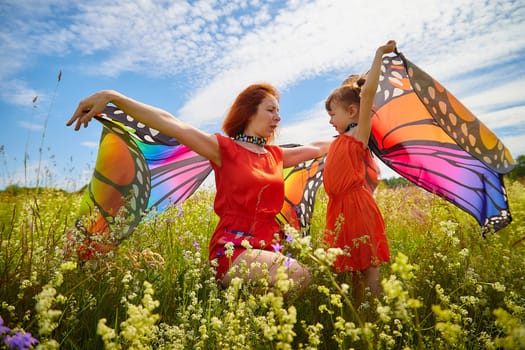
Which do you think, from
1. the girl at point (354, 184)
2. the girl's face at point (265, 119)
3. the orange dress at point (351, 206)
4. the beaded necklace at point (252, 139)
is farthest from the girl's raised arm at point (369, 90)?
the beaded necklace at point (252, 139)

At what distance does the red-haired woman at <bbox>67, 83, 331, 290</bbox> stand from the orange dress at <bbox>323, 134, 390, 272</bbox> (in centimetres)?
51

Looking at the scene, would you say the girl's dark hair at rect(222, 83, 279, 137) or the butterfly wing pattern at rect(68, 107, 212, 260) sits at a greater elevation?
the girl's dark hair at rect(222, 83, 279, 137)

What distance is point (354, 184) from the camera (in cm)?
345

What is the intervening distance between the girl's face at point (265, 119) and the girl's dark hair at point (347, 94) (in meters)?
0.54

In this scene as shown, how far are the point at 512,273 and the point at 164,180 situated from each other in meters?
3.23

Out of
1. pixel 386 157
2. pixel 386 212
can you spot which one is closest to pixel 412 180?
pixel 386 157

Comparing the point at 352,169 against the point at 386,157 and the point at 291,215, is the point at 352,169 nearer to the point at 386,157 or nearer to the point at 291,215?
the point at 386,157

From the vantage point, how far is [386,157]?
13.2ft

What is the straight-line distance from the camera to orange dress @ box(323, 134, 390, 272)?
3244 mm

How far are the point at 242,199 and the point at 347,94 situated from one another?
4.77ft

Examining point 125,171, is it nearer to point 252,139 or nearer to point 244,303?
point 252,139

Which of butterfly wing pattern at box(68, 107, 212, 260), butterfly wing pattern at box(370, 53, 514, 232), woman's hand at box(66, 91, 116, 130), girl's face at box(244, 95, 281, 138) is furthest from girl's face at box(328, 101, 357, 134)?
woman's hand at box(66, 91, 116, 130)

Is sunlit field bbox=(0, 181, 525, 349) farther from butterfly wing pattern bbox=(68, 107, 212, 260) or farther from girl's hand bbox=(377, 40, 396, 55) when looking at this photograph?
girl's hand bbox=(377, 40, 396, 55)

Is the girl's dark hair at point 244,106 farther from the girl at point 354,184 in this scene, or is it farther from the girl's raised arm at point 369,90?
the girl's raised arm at point 369,90
